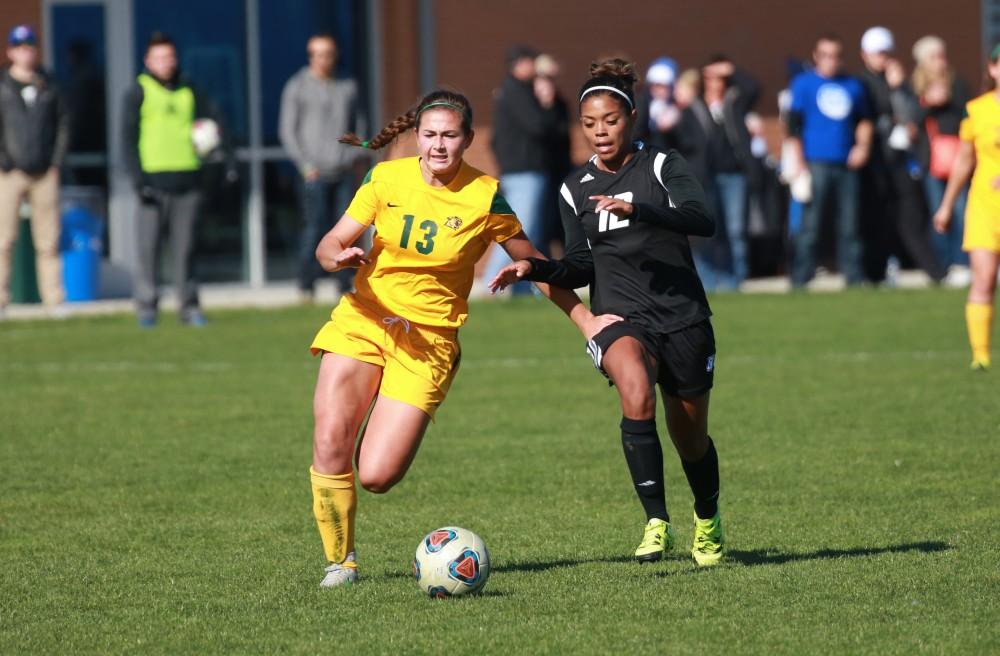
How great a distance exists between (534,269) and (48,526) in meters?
2.69

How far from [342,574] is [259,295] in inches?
549

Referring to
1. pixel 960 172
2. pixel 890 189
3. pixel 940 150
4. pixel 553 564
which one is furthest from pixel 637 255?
pixel 890 189

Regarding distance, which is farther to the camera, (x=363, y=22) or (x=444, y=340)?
(x=363, y=22)

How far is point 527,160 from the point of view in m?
18.0

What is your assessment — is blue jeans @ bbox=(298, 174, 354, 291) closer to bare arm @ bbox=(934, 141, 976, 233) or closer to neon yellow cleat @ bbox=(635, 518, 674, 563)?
bare arm @ bbox=(934, 141, 976, 233)

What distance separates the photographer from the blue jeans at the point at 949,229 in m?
19.3

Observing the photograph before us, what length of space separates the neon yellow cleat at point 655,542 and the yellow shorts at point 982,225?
5.91 meters

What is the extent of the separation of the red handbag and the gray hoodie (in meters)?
6.05

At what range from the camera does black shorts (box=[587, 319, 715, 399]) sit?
22.6ft

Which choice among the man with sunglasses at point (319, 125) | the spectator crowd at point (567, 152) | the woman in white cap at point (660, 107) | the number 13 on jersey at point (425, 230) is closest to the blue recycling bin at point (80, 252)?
the spectator crowd at point (567, 152)

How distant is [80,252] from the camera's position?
1948cm

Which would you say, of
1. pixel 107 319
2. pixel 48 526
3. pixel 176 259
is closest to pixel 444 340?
pixel 48 526

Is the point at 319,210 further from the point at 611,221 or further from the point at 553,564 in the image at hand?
the point at 553,564

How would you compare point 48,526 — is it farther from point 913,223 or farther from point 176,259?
point 913,223
